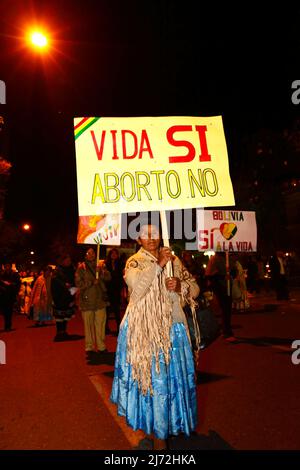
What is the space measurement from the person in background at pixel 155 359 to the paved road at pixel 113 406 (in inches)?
20.9

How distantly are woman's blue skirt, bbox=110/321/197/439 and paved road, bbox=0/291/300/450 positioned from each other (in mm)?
508

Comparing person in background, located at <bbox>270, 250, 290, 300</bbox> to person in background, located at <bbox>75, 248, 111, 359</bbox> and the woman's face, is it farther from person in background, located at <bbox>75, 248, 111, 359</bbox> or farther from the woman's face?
the woman's face

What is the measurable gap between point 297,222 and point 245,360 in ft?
128

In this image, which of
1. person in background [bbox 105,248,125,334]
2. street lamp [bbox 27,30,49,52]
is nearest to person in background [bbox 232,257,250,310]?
person in background [bbox 105,248,125,334]

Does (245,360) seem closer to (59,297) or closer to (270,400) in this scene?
(270,400)

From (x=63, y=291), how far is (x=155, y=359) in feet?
22.8

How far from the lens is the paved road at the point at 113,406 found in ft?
14.4

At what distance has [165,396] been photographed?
12.4 feet

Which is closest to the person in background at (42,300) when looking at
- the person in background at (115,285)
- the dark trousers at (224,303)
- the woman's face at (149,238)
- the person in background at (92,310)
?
the person in background at (115,285)

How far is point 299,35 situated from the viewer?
12.8 meters

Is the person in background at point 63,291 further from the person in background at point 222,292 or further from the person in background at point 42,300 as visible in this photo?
the person in background at point 42,300

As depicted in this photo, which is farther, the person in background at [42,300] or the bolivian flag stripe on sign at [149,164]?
the person in background at [42,300]

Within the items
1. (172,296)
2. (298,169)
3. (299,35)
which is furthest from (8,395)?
(298,169)

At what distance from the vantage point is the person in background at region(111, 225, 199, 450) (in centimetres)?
381
